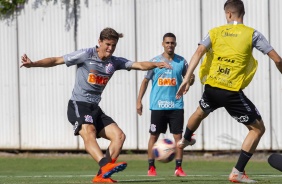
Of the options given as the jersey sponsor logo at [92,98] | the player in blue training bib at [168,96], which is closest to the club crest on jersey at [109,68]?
the jersey sponsor logo at [92,98]

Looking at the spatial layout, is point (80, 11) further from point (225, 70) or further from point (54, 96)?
point (225, 70)

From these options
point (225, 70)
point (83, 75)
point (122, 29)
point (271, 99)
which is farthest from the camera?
point (122, 29)

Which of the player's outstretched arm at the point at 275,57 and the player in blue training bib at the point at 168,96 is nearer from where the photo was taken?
the player's outstretched arm at the point at 275,57

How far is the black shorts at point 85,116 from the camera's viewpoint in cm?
1306

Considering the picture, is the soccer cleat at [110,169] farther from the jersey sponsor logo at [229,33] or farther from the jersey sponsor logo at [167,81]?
the jersey sponsor logo at [167,81]

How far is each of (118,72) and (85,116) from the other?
30.7 feet

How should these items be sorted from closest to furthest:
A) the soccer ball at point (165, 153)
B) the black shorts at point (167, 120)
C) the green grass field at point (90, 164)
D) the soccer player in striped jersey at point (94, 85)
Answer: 1. the soccer ball at point (165, 153)
2. the soccer player in striped jersey at point (94, 85)
3. the black shorts at point (167, 120)
4. the green grass field at point (90, 164)

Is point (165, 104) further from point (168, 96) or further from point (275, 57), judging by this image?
point (275, 57)

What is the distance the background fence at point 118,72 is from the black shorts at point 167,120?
423cm

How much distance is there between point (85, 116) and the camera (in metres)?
13.1

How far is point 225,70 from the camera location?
12109mm

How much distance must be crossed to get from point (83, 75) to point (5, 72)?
35.6 feet

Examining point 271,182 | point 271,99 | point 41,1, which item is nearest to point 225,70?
point 271,182

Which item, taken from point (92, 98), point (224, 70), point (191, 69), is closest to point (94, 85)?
point (92, 98)
